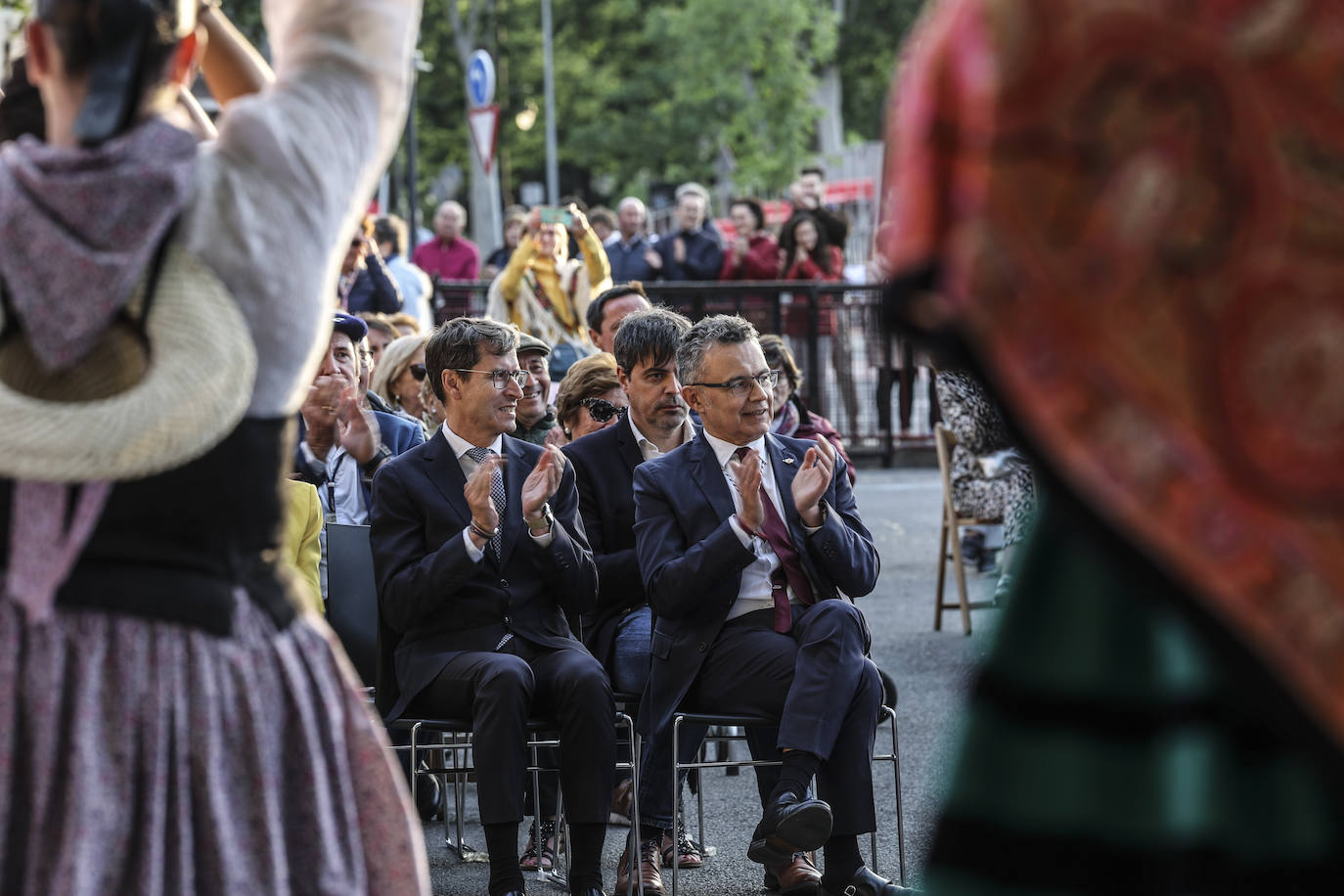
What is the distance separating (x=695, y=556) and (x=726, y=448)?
1.87 feet

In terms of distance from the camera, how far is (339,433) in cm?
657

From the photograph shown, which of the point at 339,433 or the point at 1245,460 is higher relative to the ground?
the point at 1245,460

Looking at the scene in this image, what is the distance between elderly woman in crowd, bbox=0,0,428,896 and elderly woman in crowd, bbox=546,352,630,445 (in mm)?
4783

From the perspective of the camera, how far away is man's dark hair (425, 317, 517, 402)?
6.17 meters

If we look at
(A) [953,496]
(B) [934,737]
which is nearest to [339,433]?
(B) [934,737]

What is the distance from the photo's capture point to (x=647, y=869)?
19.3 feet

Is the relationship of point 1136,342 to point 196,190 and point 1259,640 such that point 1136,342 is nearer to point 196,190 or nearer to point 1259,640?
point 1259,640

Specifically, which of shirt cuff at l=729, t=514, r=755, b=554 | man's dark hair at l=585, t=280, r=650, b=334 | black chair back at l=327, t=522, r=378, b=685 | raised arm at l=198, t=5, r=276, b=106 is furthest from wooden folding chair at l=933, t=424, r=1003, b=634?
raised arm at l=198, t=5, r=276, b=106

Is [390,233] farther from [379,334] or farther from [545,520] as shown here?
[545,520]

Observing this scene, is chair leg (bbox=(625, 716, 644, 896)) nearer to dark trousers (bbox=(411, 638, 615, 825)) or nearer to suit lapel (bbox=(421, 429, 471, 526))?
dark trousers (bbox=(411, 638, 615, 825))

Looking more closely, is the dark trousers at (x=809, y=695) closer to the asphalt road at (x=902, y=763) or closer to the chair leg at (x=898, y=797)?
the chair leg at (x=898, y=797)

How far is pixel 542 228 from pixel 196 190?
9.69m

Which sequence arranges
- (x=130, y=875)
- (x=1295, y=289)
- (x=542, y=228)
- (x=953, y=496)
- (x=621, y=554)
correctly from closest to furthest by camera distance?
(x=1295, y=289) → (x=130, y=875) → (x=621, y=554) → (x=953, y=496) → (x=542, y=228)

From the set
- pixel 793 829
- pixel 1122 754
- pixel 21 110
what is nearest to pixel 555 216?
pixel 793 829
